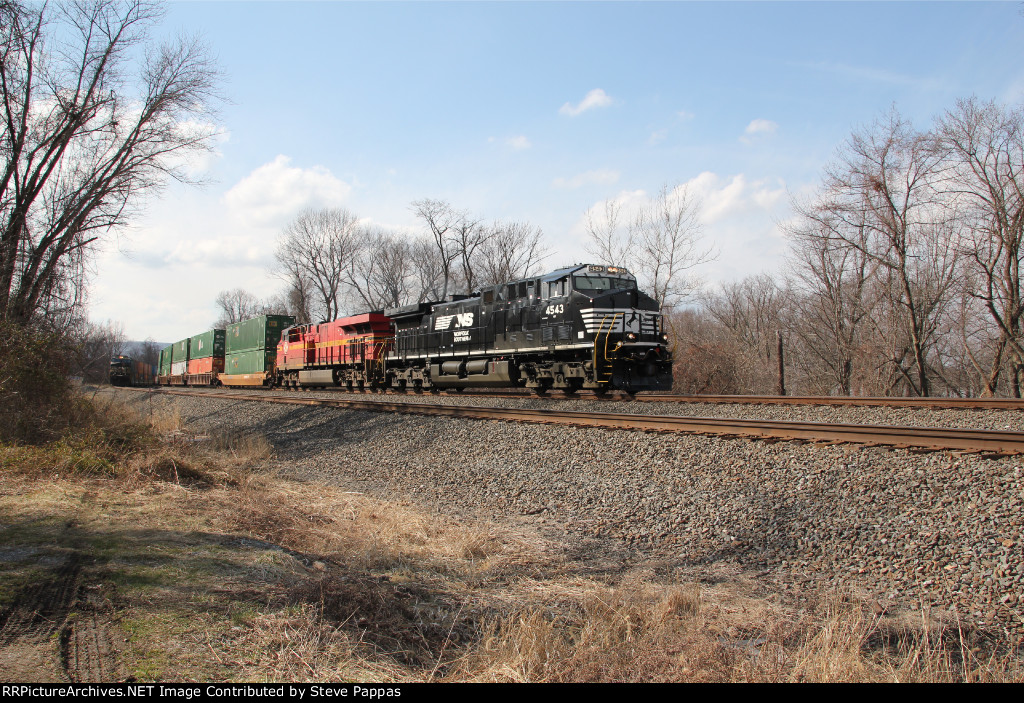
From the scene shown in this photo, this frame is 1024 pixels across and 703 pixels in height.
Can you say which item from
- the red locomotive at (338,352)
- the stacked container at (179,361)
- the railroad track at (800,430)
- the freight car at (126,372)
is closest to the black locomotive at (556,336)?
the railroad track at (800,430)

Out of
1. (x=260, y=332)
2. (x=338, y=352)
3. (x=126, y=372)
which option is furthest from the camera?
(x=126, y=372)

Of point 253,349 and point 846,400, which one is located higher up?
point 253,349

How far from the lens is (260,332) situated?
3281 centimetres

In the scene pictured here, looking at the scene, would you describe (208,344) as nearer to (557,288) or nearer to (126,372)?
(126,372)

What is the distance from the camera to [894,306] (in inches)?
957

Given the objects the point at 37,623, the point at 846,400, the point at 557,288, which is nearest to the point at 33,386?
the point at 37,623

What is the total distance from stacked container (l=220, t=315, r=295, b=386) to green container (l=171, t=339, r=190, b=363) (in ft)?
32.1

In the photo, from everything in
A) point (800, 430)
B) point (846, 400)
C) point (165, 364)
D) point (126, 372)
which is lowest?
point (800, 430)

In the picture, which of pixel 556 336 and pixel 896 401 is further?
pixel 556 336

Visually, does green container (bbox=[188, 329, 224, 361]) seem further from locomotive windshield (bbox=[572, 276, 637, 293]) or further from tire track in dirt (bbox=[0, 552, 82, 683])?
tire track in dirt (bbox=[0, 552, 82, 683])

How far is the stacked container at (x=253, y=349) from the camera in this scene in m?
32.1

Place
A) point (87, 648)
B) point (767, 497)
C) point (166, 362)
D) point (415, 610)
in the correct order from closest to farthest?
point (87, 648) < point (415, 610) < point (767, 497) < point (166, 362)

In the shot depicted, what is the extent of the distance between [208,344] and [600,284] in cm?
3462

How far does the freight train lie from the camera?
13953 mm
